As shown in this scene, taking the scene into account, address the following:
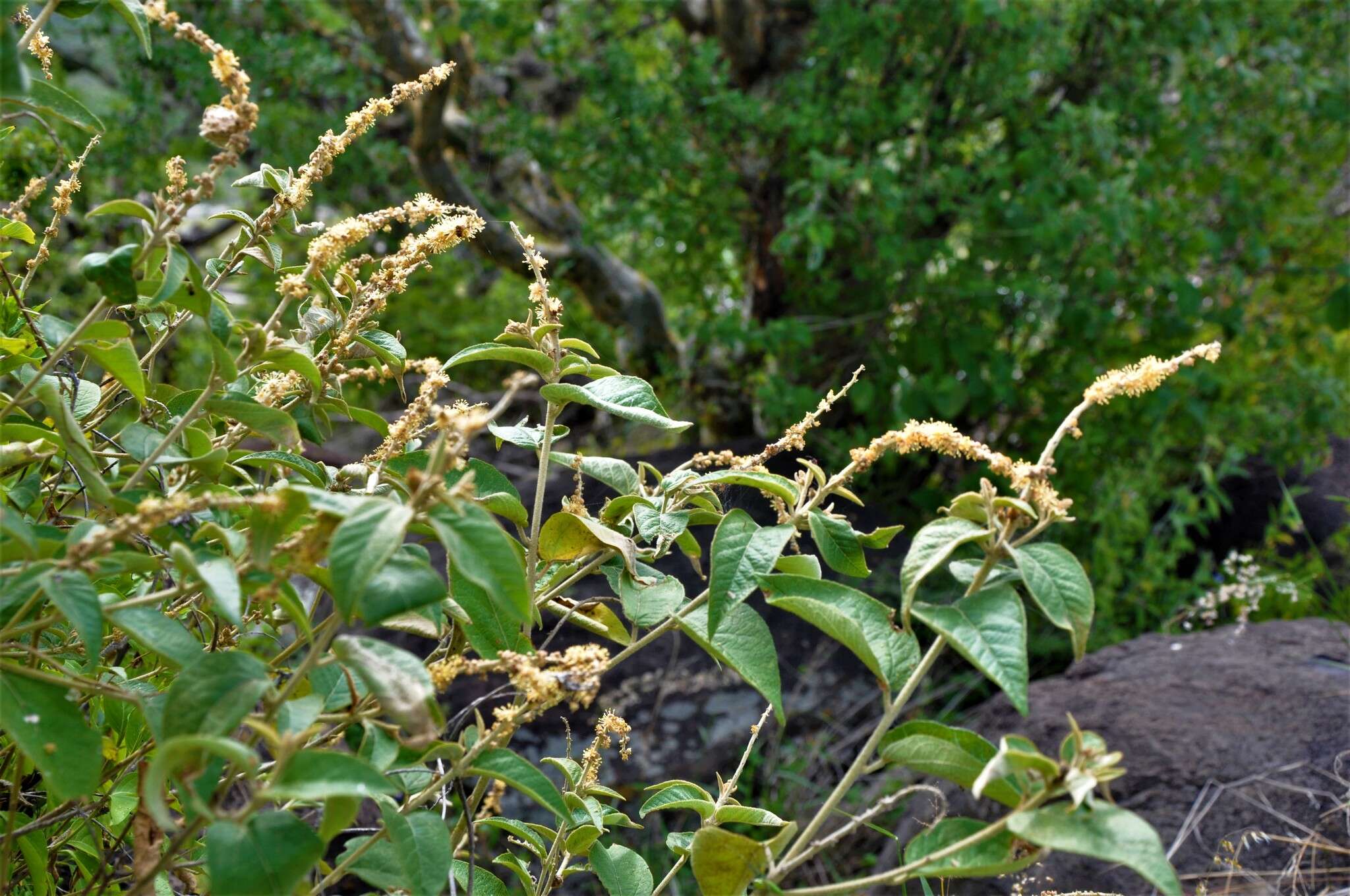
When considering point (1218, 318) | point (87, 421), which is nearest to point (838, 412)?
point (1218, 318)

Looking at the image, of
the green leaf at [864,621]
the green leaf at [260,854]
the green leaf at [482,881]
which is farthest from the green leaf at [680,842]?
the green leaf at [260,854]

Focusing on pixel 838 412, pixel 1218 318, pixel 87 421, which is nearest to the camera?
pixel 87 421

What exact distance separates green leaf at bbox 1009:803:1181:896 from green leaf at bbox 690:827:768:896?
216 millimetres

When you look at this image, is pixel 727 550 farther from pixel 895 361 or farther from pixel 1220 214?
pixel 1220 214

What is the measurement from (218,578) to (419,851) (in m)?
0.24

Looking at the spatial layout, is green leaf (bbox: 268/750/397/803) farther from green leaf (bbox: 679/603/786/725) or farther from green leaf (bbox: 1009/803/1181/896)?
green leaf (bbox: 1009/803/1181/896)

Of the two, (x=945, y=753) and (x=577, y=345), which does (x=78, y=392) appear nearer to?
(x=577, y=345)

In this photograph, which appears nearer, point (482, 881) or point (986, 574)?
point (986, 574)

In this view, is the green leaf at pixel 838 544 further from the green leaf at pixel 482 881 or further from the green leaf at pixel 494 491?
the green leaf at pixel 482 881

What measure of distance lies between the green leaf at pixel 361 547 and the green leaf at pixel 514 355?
1.03ft

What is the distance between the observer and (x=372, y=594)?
577 mm

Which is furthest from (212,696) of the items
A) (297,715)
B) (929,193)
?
(929,193)

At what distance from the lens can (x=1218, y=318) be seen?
3598mm

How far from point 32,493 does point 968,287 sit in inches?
116
